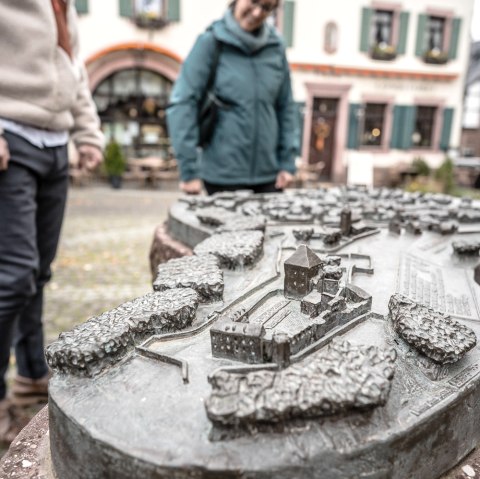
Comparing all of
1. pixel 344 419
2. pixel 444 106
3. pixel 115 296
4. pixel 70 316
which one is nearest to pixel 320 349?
pixel 344 419

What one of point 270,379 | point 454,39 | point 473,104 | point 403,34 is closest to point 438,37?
point 454,39

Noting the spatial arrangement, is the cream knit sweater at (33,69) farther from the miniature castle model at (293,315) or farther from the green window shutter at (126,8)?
the green window shutter at (126,8)

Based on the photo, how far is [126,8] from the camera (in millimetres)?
11594

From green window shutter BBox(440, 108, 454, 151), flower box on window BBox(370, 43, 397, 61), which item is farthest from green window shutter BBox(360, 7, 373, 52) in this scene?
green window shutter BBox(440, 108, 454, 151)

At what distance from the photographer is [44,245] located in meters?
2.42

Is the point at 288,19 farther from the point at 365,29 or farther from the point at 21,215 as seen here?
the point at 21,215

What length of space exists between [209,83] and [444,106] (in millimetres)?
12647

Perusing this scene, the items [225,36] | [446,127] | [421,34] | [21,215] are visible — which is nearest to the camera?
[21,215]

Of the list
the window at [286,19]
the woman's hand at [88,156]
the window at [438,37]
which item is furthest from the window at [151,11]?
the woman's hand at [88,156]

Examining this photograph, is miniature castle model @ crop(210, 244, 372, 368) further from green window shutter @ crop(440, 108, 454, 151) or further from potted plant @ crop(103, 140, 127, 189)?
green window shutter @ crop(440, 108, 454, 151)

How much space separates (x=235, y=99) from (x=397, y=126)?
38.1 ft

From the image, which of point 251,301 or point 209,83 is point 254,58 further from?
point 251,301

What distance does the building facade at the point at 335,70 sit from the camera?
11.9 metres

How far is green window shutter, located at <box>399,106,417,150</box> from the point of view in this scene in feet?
45.0
